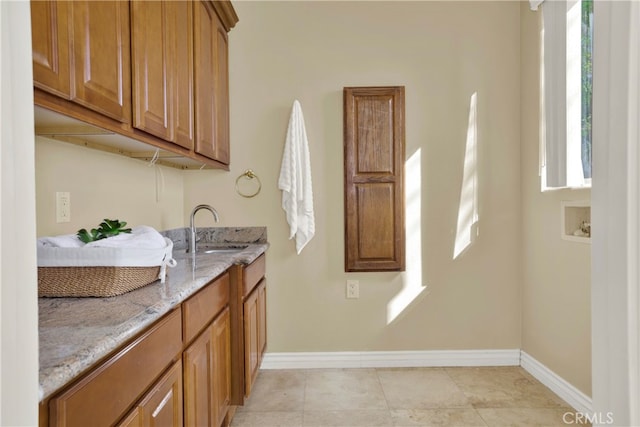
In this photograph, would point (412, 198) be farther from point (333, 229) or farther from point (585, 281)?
point (585, 281)

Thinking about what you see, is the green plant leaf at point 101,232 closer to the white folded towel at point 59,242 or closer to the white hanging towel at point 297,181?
the white folded towel at point 59,242

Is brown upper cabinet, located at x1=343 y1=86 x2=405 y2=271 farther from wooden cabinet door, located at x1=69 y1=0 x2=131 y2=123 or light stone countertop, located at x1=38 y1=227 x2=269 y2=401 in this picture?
wooden cabinet door, located at x1=69 y1=0 x2=131 y2=123

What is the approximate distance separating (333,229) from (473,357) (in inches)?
54.2

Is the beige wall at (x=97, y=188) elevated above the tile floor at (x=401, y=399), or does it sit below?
above

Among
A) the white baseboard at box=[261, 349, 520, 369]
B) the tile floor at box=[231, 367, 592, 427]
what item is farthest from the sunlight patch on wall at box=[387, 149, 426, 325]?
the tile floor at box=[231, 367, 592, 427]

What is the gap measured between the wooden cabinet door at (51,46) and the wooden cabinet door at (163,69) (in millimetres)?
362

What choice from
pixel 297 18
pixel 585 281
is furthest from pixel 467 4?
pixel 585 281

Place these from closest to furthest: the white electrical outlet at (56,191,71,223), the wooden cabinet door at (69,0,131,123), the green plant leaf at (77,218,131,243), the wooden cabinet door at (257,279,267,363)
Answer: the wooden cabinet door at (69,0,131,123) < the green plant leaf at (77,218,131,243) < the white electrical outlet at (56,191,71,223) < the wooden cabinet door at (257,279,267,363)

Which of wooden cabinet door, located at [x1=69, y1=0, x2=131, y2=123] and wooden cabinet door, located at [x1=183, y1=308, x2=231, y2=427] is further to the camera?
wooden cabinet door, located at [x1=183, y1=308, x2=231, y2=427]

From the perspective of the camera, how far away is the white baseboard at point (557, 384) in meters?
2.05

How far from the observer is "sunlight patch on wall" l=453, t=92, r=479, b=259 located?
267cm

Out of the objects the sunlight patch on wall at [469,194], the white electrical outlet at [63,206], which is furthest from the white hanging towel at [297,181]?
the white electrical outlet at [63,206]

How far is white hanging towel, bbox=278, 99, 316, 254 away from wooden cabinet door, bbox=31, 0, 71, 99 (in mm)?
1618

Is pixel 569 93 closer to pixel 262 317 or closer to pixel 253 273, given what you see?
pixel 253 273
